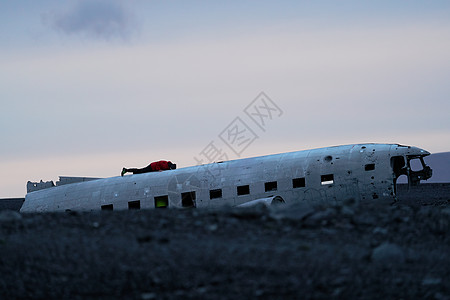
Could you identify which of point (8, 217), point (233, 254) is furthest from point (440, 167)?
point (233, 254)

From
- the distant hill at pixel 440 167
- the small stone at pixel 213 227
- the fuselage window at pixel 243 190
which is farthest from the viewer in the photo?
the distant hill at pixel 440 167

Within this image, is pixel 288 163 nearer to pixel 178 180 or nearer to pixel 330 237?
pixel 178 180

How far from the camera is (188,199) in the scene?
111ft

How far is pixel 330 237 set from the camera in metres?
13.1

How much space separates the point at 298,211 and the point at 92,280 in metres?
5.06

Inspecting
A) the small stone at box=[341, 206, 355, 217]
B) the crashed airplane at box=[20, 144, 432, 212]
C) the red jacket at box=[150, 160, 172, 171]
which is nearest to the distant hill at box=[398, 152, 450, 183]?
the red jacket at box=[150, 160, 172, 171]

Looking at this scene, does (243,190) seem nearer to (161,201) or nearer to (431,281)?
(161,201)

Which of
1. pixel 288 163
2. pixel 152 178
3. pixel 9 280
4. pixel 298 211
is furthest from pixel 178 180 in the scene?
pixel 9 280

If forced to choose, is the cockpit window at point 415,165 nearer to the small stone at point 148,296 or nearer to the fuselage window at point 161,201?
the fuselage window at point 161,201

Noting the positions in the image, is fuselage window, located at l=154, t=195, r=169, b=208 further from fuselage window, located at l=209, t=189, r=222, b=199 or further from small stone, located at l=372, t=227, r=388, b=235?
small stone, located at l=372, t=227, r=388, b=235

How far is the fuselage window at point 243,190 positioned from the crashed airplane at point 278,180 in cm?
4

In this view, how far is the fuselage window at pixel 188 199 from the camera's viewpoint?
1323 inches

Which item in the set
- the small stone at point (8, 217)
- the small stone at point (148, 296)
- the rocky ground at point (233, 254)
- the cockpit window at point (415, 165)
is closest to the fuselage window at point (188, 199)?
the rocky ground at point (233, 254)

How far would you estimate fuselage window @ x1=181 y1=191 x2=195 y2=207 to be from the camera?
33.6 m
